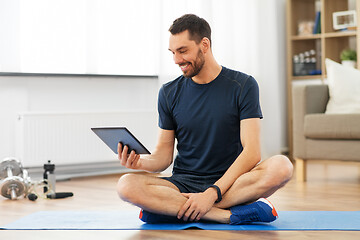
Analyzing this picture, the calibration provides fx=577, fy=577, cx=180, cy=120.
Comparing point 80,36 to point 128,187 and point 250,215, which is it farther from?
point 250,215

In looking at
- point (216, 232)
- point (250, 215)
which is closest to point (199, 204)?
point (216, 232)

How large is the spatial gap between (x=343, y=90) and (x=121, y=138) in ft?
7.14

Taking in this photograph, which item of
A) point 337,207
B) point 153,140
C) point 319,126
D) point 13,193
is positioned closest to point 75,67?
point 153,140

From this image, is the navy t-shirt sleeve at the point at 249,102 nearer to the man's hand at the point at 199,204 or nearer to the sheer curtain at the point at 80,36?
the man's hand at the point at 199,204

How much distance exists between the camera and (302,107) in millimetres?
3746

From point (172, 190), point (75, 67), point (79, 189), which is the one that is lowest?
point (79, 189)

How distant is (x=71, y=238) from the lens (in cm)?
201

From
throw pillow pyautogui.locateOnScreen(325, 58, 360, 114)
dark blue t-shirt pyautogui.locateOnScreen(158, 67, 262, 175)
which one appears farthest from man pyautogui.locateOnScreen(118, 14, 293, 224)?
throw pillow pyautogui.locateOnScreen(325, 58, 360, 114)

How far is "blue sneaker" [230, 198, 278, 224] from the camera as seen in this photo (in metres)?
2.17

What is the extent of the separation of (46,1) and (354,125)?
7.68 ft

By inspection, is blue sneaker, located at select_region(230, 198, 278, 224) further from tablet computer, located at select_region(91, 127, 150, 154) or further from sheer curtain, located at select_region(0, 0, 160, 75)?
sheer curtain, located at select_region(0, 0, 160, 75)

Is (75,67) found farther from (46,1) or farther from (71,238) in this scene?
(71,238)

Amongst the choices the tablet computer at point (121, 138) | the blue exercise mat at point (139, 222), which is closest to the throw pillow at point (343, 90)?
the blue exercise mat at point (139, 222)

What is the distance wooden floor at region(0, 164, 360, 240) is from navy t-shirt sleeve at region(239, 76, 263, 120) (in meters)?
0.44
